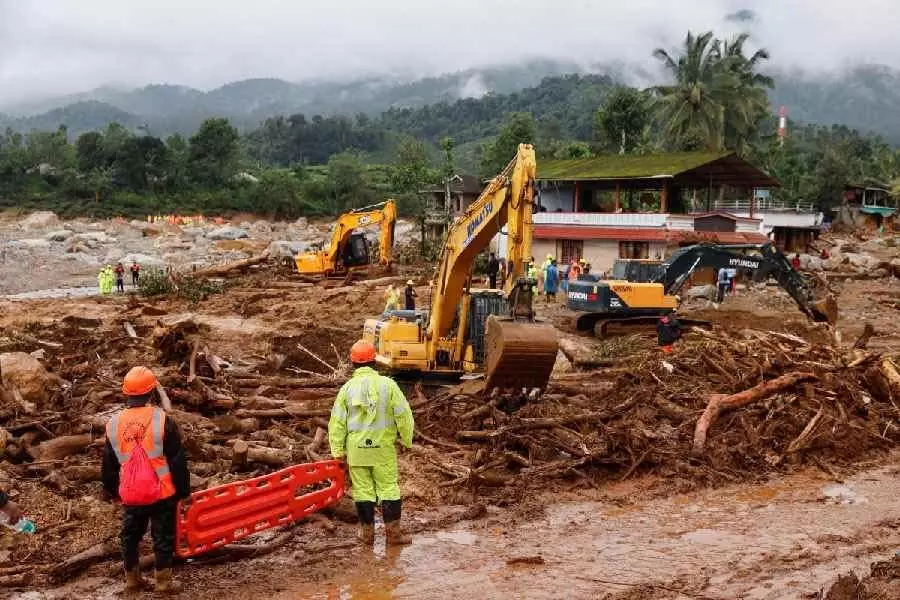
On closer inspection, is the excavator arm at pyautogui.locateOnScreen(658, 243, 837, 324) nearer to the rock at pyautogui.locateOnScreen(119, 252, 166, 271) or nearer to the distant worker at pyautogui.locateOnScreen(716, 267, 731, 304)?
the distant worker at pyautogui.locateOnScreen(716, 267, 731, 304)

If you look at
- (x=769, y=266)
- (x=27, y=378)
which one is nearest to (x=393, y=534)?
(x=27, y=378)

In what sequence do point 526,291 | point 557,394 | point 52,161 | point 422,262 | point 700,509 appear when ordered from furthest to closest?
1. point 52,161
2. point 422,262
3. point 557,394
4. point 526,291
5. point 700,509

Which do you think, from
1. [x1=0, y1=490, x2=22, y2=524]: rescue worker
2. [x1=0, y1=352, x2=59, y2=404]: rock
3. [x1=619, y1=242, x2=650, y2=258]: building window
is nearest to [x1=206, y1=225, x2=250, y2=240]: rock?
[x1=619, y1=242, x2=650, y2=258]: building window

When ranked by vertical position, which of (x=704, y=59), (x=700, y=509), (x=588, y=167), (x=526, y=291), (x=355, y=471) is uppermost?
(x=704, y=59)

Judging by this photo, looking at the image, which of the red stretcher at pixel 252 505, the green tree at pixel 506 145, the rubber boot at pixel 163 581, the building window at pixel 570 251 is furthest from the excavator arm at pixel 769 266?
the green tree at pixel 506 145

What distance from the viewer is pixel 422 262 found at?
34.8 metres

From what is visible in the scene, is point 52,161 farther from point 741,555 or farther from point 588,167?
point 741,555

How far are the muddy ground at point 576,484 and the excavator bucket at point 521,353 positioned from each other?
20.5 inches

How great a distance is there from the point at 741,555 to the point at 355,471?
3.06 metres

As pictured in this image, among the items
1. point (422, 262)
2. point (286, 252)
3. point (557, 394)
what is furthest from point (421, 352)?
point (286, 252)

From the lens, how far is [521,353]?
890 centimetres

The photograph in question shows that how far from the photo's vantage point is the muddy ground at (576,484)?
20.1 feet

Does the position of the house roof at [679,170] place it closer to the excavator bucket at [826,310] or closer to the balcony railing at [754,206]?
the balcony railing at [754,206]

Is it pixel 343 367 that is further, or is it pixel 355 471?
pixel 343 367
